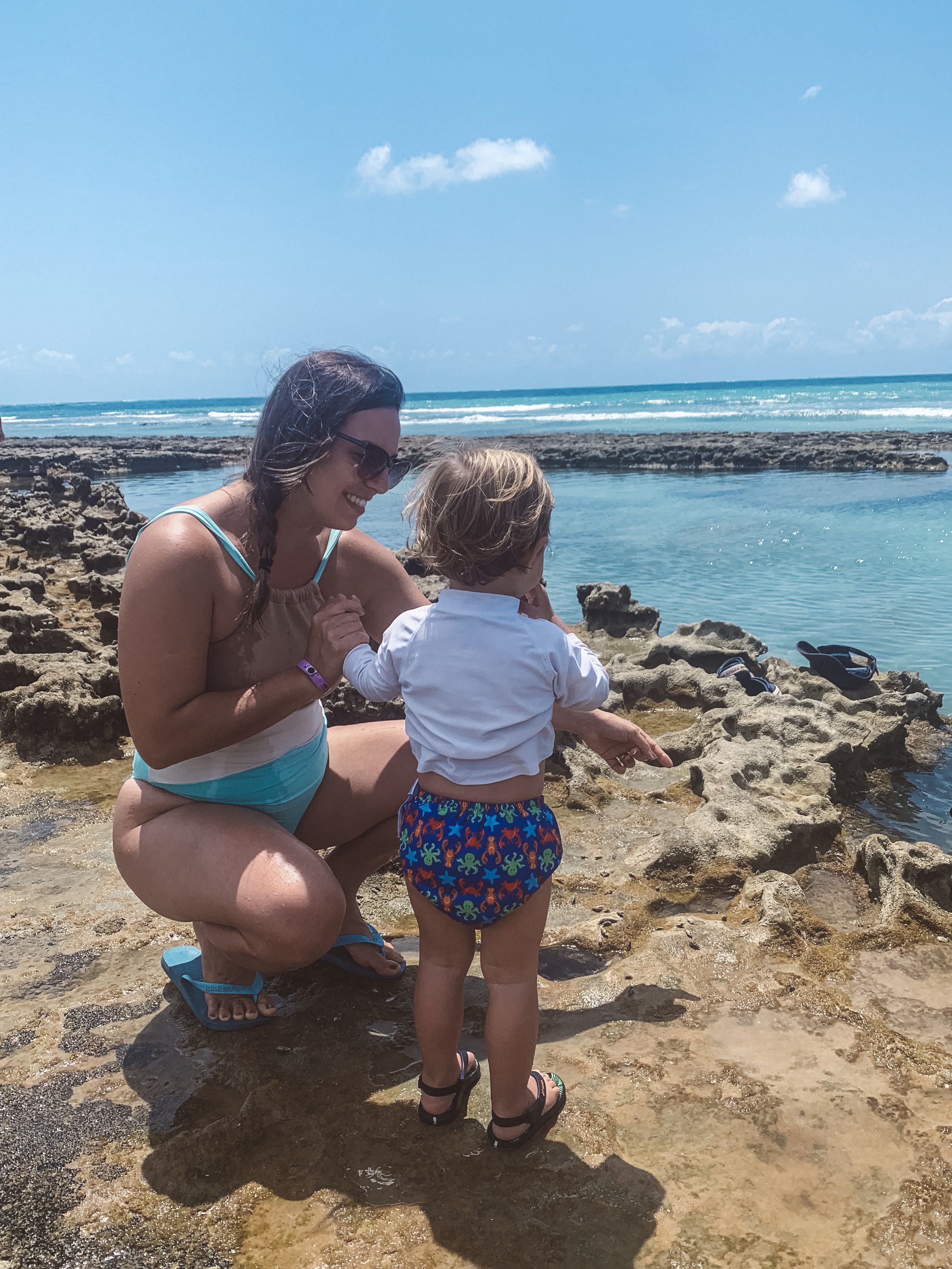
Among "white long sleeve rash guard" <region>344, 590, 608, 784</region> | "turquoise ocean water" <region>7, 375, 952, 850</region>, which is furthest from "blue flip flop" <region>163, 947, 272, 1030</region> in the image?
"turquoise ocean water" <region>7, 375, 952, 850</region>

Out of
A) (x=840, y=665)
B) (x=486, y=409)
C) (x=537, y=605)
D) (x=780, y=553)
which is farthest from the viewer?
(x=486, y=409)

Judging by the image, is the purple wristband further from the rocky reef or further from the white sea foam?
the white sea foam

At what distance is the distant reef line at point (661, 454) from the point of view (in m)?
23.3

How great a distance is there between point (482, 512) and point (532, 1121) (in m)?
1.26

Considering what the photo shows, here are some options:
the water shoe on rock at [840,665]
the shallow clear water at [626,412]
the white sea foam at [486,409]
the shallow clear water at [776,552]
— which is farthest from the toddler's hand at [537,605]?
the white sea foam at [486,409]

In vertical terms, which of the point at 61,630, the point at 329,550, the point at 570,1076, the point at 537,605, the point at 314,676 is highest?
the point at 329,550

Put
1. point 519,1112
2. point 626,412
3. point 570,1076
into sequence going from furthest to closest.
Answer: point 626,412, point 570,1076, point 519,1112

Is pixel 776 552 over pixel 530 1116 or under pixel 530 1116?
over

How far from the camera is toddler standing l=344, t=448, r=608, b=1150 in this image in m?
1.86

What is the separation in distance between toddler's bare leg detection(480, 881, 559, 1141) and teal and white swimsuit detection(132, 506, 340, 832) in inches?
27.8

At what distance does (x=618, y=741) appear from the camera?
2.20 m

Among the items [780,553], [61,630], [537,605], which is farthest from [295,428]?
[780,553]

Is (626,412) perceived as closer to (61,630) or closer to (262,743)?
(61,630)

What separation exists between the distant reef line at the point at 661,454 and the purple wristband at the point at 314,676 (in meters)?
18.9
